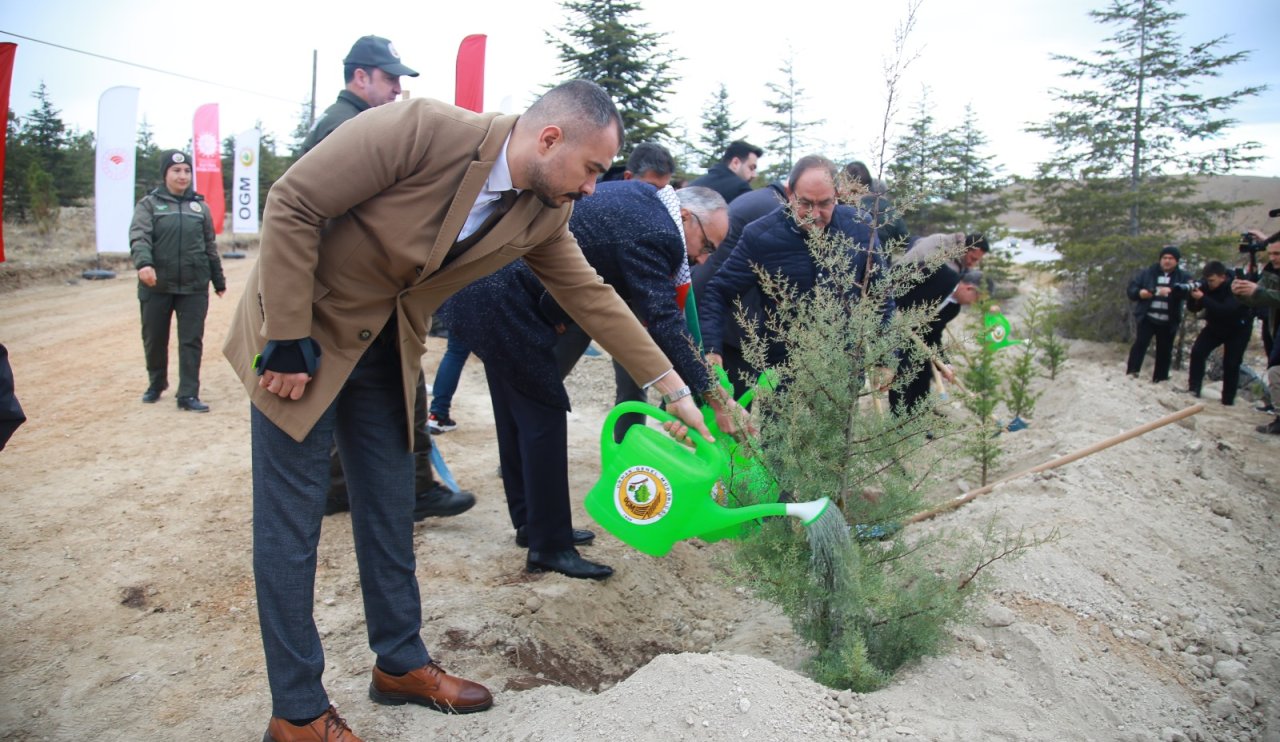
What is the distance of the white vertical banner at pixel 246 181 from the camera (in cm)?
1872

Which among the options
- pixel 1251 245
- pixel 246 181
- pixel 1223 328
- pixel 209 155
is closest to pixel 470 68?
pixel 1251 245

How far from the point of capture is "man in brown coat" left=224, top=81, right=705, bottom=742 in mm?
1982

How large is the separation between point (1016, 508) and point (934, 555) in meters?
0.99

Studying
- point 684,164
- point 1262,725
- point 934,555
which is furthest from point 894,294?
point 684,164

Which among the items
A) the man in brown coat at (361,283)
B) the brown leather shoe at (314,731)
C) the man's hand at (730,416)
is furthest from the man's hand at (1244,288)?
the brown leather shoe at (314,731)

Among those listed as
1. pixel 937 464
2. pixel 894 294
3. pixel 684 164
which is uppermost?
pixel 684 164

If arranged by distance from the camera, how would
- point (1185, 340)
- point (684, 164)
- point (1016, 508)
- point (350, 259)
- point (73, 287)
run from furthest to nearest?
point (684, 164), point (73, 287), point (1185, 340), point (1016, 508), point (350, 259)

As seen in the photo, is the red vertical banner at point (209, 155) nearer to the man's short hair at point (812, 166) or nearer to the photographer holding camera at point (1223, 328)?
the man's short hair at point (812, 166)

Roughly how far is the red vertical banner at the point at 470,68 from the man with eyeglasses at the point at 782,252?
384 centimetres

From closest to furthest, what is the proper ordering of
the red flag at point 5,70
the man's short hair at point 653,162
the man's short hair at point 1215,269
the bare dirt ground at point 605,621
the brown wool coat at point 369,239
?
the brown wool coat at point 369,239
the bare dirt ground at point 605,621
the man's short hair at point 653,162
the red flag at point 5,70
the man's short hair at point 1215,269

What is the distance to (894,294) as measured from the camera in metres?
2.66

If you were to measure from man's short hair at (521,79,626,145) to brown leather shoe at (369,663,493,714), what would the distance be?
1.60 metres

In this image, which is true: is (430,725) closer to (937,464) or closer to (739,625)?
(739,625)

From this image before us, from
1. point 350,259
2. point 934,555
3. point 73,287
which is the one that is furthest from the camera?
point 73,287
